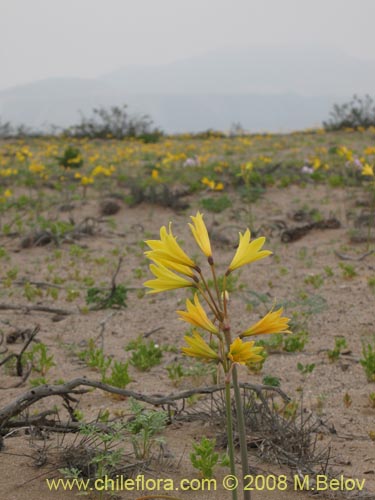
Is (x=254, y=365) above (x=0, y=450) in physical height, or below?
below

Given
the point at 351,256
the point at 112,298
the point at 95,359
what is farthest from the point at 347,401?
the point at 351,256

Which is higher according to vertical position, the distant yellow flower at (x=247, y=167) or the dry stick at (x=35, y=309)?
the distant yellow flower at (x=247, y=167)

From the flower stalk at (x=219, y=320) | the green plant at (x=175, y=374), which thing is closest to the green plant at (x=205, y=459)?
the flower stalk at (x=219, y=320)

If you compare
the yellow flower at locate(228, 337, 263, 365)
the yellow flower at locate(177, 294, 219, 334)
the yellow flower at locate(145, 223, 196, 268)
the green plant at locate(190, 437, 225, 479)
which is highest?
the yellow flower at locate(145, 223, 196, 268)

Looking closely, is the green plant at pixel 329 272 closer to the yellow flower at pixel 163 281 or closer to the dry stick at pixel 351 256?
the dry stick at pixel 351 256

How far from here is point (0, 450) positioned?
2301mm

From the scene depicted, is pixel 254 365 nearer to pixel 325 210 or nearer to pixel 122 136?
pixel 325 210

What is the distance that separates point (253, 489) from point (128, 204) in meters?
7.93

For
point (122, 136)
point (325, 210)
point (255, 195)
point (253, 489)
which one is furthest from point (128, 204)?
point (122, 136)

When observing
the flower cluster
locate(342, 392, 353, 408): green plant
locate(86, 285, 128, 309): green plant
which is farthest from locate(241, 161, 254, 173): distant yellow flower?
the flower cluster

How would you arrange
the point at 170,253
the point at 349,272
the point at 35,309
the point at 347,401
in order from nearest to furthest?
the point at 170,253 < the point at 347,401 < the point at 35,309 < the point at 349,272

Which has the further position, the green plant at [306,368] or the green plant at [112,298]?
the green plant at [112,298]

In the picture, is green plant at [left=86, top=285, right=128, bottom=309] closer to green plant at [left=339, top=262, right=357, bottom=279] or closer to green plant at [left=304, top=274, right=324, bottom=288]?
green plant at [left=304, top=274, right=324, bottom=288]

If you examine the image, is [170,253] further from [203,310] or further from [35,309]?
[35,309]
